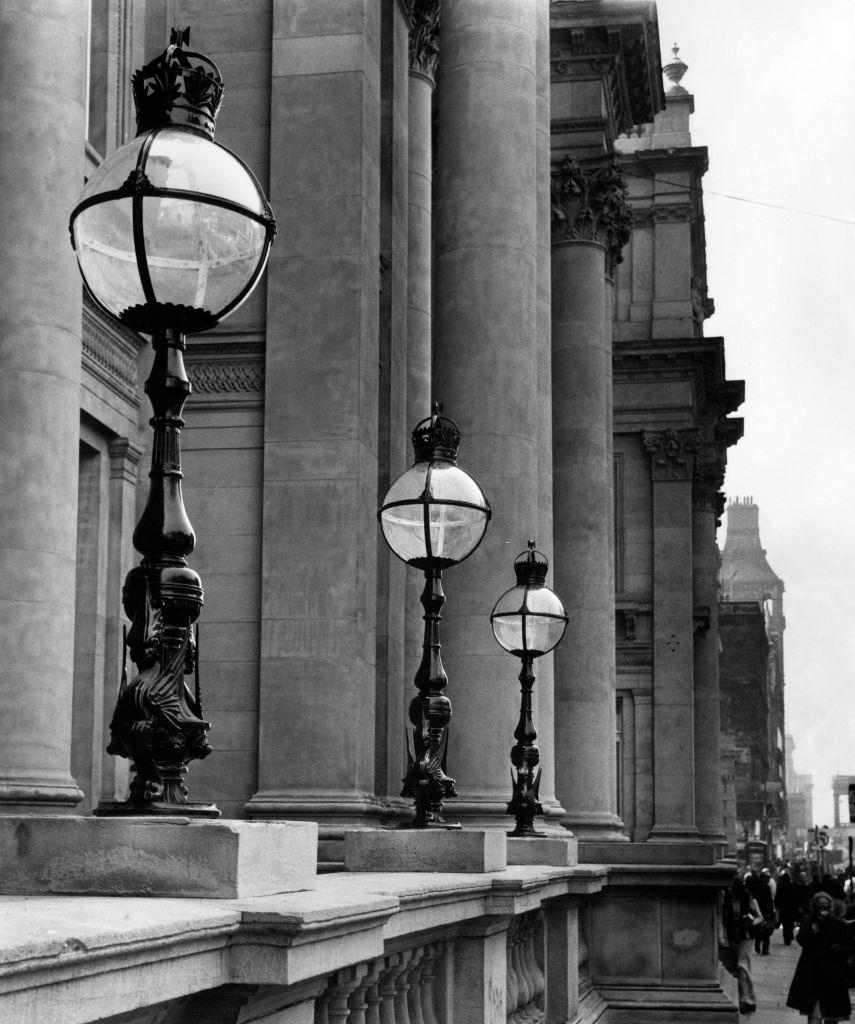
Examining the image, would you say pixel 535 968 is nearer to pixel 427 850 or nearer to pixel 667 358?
pixel 427 850

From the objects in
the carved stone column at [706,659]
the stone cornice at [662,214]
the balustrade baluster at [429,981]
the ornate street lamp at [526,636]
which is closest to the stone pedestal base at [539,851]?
the ornate street lamp at [526,636]

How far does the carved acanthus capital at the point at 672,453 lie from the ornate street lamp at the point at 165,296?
146 feet

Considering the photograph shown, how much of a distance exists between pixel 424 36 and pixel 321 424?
30.2ft

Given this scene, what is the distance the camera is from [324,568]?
1716 cm

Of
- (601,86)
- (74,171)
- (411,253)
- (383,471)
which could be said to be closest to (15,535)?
(74,171)

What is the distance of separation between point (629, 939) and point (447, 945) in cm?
1597

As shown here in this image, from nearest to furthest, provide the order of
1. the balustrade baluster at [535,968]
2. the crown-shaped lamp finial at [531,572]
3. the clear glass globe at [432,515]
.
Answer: the clear glass globe at [432,515] → the balustrade baluster at [535,968] → the crown-shaped lamp finial at [531,572]

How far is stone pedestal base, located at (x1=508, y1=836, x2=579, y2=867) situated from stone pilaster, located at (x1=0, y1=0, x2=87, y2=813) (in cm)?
548

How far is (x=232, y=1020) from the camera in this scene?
5.82 meters

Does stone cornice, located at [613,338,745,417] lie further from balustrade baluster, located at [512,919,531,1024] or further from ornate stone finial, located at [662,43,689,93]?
balustrade baluster, located at [512,919,531,1024]

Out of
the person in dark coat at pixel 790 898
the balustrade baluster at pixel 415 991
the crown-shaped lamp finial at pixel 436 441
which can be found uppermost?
the crown-shaped lamp finial at pixel 436 441

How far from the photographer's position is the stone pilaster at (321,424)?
1689cm

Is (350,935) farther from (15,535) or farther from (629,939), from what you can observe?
(629,939)

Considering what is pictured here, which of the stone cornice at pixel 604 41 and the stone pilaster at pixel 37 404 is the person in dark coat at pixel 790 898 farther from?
the stone pilaster at pixel 37 404
